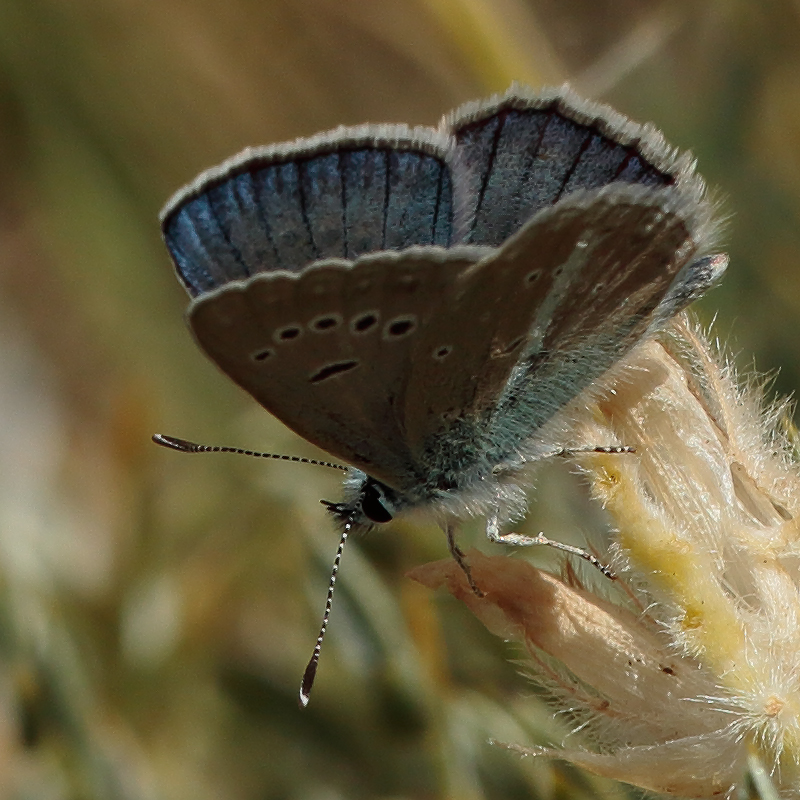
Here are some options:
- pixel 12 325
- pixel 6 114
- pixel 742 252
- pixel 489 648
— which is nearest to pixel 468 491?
pixel 489 648

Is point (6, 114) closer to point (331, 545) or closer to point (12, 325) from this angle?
point (12, 325)

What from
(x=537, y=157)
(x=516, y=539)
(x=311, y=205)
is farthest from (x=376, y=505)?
(x=537, y=157)

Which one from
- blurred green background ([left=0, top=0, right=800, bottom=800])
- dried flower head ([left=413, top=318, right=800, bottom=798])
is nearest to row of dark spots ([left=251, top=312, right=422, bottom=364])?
dried flower head ([left=413, top=318, right=800, bottom=798])

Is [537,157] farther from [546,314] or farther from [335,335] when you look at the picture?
[335,335]

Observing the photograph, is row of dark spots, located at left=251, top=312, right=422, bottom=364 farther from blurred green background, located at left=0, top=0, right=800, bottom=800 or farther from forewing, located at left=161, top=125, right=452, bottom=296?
blurred green background, located at left=0, top=0, right=800, bottom=800

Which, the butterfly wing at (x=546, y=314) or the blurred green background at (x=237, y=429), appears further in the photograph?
the blurred green background at (x=237, y=429)

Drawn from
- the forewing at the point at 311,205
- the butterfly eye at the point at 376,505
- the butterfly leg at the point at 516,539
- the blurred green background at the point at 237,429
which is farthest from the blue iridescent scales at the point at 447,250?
the blurred green background at the point at 237,429

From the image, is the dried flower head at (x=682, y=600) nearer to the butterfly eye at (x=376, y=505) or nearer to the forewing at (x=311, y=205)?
the butterfly eye at (x=376, y=505)
